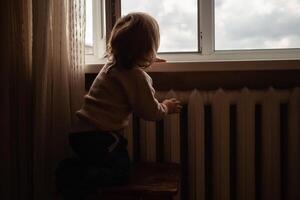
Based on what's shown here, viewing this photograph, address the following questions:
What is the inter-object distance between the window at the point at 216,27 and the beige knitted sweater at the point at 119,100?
0.48m

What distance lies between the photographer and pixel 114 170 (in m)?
1.28

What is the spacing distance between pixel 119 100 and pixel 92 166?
230 mm

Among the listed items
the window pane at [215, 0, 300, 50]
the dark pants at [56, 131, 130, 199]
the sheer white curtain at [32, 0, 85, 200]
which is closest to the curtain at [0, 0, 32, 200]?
the sheer white curtain at [32, 0, 85, 200]

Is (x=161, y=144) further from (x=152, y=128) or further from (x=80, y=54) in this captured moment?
(x=80, y=54)

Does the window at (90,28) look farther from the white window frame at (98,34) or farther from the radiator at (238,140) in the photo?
the radiator at (238,140)

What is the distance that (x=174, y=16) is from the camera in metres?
1.82

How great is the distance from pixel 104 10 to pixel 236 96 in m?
0.69

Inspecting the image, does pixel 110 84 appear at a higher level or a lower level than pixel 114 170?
higher

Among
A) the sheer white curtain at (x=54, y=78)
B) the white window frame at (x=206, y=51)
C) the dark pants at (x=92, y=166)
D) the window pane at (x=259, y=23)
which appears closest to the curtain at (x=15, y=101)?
the sheer white curtain at (x=54, y=78)

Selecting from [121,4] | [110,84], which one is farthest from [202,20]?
[110,84]

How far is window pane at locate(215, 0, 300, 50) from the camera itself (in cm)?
180

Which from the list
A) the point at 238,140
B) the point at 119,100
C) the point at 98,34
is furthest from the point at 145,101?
the point at 98,34

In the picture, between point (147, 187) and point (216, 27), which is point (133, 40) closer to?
point (147, 187)

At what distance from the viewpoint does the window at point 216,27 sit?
1.80 m
